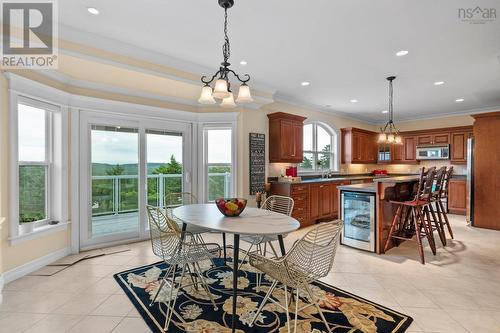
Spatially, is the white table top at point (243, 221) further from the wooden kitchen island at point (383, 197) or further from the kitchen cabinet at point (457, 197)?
the kitchen cabinet at point (457, 197)

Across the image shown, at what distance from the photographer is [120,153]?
4027mm

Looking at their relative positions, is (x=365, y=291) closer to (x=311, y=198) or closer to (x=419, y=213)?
(x=419, y=213)

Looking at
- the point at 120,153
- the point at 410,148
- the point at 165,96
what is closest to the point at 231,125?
the point at 165,96

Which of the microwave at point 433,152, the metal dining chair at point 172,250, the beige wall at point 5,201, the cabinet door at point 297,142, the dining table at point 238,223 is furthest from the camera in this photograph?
the microwave at point 433,152

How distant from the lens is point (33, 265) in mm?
2979

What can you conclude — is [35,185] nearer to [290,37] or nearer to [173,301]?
[173,301]

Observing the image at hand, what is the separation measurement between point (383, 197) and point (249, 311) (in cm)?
250

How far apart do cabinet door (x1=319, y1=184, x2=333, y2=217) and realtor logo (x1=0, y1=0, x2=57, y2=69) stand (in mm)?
4977

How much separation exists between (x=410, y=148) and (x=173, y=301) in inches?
311

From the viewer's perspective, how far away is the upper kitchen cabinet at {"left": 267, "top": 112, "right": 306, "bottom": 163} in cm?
507

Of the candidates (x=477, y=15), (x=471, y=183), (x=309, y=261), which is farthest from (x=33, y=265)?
(x=471, y=183)

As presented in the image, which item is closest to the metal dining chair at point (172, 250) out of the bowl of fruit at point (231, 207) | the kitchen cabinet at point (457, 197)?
the bowl of fruit at point (231, 207)

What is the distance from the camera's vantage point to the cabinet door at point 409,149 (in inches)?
295

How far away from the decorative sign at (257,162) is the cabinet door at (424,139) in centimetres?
528
